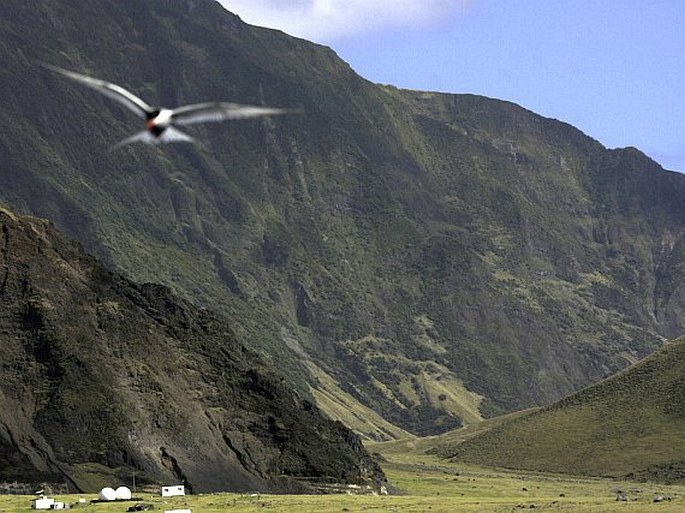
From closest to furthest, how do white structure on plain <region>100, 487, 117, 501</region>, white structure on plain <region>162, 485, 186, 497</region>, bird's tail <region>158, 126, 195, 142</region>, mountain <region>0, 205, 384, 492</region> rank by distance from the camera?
bird's tail <region>158, 126, 195, 142</region> < white structure on plain <region>100, 487, 117, 501</region> < white structure on plain <region>162, 485, 186, 497</region> < mountain <region>0, 205, 384, 492</region>

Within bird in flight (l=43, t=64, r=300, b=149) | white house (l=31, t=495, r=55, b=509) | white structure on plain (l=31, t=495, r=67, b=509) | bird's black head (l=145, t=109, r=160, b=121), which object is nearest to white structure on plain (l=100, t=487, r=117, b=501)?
white structure on plain (l=31, t=495, r=67, b=509)

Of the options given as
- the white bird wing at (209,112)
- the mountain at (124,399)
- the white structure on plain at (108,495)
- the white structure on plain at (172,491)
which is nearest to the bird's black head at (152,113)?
the white bird wing at (209,112)

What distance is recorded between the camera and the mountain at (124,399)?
164425mm

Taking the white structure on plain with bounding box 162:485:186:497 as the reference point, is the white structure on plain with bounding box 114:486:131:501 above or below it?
below

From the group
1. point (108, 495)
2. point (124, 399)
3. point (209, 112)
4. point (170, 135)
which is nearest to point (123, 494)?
point (108, 495)

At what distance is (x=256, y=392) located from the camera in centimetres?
19162

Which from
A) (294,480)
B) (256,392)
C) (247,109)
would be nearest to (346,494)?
(294,480)

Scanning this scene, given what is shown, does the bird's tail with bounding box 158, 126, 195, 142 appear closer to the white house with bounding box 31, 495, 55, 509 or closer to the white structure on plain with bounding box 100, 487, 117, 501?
the white house with bounding box 31, 495, 55, 509

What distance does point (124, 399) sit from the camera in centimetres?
17200

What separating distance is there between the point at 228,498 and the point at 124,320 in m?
42.7

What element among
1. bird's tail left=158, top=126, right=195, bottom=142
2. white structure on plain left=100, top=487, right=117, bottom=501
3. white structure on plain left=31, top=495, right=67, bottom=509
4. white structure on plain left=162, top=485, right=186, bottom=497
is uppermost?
white structure on plain left=162, top=485, right=186, bottom=497

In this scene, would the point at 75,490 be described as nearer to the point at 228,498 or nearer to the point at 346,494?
the point at 228,498

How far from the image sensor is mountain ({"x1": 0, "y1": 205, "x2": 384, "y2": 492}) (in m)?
164

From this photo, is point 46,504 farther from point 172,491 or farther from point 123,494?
point 172,491
